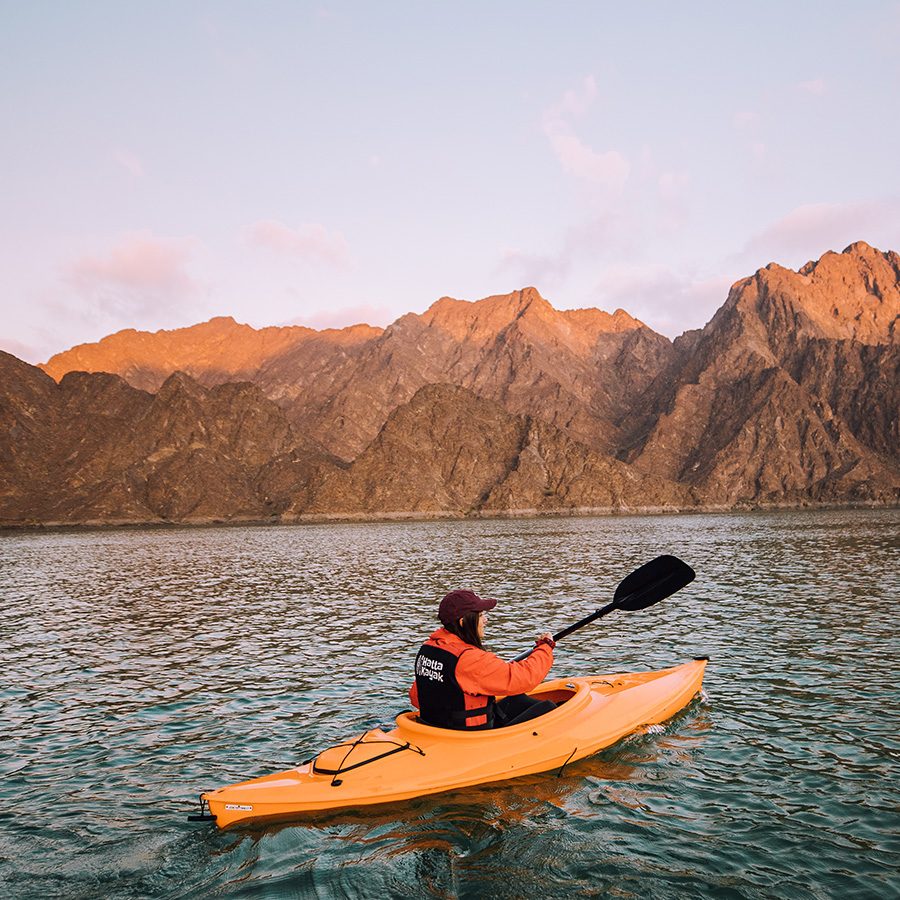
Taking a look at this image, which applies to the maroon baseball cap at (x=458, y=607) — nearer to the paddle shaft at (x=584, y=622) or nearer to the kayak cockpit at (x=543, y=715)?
the kayak cockpit at (x=543, y=715)

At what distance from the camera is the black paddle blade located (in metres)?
13.1

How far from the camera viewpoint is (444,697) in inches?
376

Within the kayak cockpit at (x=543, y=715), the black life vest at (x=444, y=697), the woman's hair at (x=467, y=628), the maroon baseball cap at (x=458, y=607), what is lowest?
the kayak cockpit at (x=543, y=715)

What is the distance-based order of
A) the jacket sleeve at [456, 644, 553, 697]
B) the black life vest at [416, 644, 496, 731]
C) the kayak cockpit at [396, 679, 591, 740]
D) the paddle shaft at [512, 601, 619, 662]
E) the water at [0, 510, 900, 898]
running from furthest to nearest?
the paddle shaft at [512, 601, 619, 662] < the kayak cockpit at [396, 679, 591, 740] < the black life vest at [416, 644, 496, 731] < the jacket sleeve at [456, 644, 553, 697] < the water at [0, 510, 900, 898]

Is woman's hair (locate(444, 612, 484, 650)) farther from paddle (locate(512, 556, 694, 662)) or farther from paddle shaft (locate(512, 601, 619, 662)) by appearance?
paddle (locate(512, 556, 694, 662))

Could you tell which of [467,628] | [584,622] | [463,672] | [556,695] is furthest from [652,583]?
[463,672]

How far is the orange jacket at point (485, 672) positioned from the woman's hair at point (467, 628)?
0.20ft

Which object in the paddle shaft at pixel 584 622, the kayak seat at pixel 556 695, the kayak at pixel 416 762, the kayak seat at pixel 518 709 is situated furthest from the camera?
the kayak seat at pixel 556 695

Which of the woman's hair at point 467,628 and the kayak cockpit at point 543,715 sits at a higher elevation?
the woman's hair at point 467,628

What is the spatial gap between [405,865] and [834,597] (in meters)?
24.9

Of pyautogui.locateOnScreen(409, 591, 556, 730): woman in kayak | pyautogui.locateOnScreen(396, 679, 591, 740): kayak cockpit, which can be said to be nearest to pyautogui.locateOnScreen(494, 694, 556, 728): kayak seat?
pyautogui.locateOnScreen(396, 679, 591, 740): kayak cockpit

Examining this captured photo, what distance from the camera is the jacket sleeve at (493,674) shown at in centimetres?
923

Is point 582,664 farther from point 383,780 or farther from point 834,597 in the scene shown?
point 834,597

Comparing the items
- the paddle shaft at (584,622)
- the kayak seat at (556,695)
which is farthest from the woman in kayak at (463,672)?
the kayak seat at (556,695)
